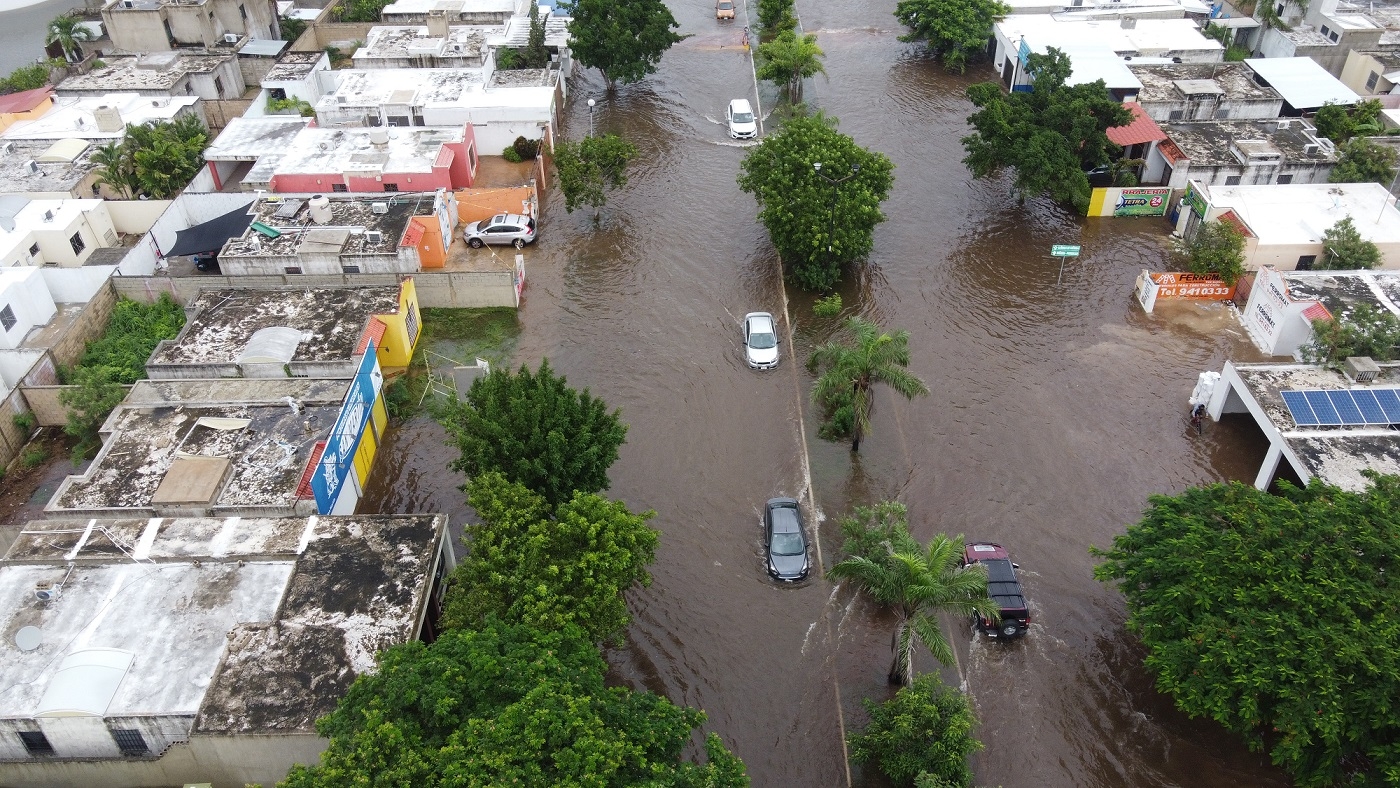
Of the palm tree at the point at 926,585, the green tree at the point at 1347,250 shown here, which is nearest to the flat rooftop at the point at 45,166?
the palm tree at the point at 926,585

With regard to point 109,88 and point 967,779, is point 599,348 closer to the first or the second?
point 967,779

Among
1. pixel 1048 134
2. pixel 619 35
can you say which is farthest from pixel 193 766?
pixel 619 35

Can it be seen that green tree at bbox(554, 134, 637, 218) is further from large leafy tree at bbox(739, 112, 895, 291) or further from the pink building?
large leafy tree at bbox(739, 112, 895, 291)

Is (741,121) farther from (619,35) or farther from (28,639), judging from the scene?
(28,639)

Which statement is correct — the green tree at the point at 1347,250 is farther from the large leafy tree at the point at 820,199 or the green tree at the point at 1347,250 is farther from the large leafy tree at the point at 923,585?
the large leafy tree at the point at 923,585

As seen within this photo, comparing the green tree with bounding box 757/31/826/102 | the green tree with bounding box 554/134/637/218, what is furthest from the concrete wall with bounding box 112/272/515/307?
the green tree with bounding box 757/31/826/102
